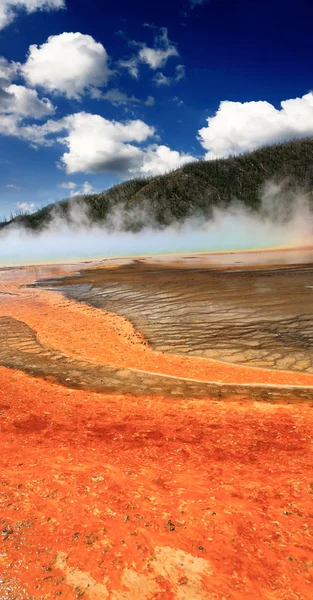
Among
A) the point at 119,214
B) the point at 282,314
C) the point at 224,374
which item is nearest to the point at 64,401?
the point at 224,374

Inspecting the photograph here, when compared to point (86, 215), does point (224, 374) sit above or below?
below

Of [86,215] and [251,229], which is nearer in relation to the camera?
[251,229]

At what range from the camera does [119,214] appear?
4882 inches

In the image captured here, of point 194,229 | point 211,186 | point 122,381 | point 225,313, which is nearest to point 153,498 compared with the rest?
point 122,381

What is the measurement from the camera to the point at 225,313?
11.3 meters

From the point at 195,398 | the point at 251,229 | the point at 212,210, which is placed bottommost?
the point at 195,398

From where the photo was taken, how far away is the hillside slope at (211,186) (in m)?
114

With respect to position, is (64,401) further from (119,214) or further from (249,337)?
(119,214)

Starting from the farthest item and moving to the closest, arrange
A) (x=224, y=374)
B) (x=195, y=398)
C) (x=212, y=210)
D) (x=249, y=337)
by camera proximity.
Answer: (x=212, y=210)
(x=249, y=337)
(x=224, y=374)
(x=195, y=398)

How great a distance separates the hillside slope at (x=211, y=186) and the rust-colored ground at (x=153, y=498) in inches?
4355

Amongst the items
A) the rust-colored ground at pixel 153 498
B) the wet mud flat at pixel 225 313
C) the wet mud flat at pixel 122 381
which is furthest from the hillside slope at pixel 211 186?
the rust-colored ground at pixel 153 498

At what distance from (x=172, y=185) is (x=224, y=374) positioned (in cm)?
12425

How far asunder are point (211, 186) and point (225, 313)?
388 ft

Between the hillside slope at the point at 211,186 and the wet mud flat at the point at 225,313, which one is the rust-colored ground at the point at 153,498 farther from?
the hillside slope at the point at 211,186
